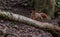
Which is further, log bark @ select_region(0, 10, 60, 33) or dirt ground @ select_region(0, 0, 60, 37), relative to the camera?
dirt ground @ select_region(0, 0, 60, 37)

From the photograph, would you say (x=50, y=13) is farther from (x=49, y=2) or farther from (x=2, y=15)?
(x=2, y=15)

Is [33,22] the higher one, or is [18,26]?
[33,22]

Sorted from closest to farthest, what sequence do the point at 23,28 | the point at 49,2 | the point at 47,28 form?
the point at 47,28, the point at 23,28, the point at 49,2

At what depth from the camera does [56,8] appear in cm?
754

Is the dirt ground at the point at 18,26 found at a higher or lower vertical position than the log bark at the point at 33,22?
lower

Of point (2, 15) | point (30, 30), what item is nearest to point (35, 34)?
point (30, 30)

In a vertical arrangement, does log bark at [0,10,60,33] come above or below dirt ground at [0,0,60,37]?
above

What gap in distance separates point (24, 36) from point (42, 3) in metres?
2.43

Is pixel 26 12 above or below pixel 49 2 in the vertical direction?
below

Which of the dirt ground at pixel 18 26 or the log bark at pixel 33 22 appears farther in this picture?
the dirt ground at pixel 18 26

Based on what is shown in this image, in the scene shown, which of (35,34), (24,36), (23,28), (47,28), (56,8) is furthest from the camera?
(56,8)

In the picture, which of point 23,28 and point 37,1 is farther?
point 37,1

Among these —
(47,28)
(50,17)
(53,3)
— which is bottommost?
(50,17)

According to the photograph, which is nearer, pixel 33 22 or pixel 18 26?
pixel 33 22
